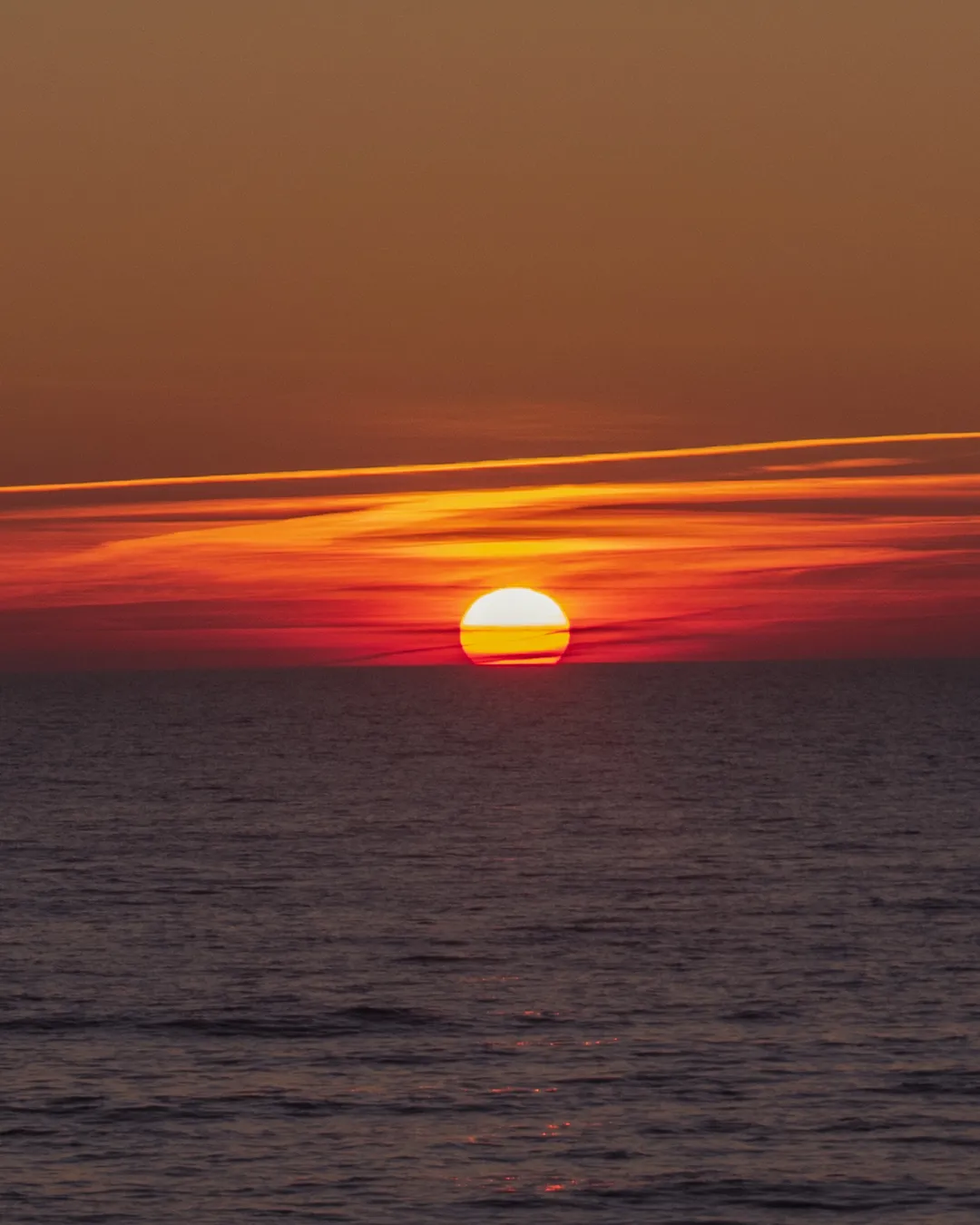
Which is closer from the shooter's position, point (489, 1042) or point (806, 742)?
point (489, 1042)

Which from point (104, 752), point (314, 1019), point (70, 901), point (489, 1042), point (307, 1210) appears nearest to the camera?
point (307, 1210)

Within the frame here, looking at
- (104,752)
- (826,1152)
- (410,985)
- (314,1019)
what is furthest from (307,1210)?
(104,752)

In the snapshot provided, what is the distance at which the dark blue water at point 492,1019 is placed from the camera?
3650 cm

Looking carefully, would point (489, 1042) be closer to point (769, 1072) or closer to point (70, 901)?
point (769, 1072)

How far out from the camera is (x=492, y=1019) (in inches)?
1940

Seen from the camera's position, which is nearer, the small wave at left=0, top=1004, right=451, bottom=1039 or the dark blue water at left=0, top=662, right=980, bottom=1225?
the dark blue water at left=0, top=662, right=980, bottom=1225

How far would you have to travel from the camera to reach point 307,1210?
3506cm

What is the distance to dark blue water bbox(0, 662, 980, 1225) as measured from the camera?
3650 centimetres

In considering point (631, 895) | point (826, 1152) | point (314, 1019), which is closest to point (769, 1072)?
point (826, 1152)

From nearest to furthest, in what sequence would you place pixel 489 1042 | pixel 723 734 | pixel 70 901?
pixel 489 1042 < pixel 70 901 < pixel 723 734

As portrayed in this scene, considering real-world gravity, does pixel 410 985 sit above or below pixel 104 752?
below

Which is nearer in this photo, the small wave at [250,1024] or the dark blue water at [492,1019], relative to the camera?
the dark blue water at [492,1019]

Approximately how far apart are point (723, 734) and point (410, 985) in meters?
140

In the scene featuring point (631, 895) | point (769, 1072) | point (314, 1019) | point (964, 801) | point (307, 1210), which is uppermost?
point (964, 801)
